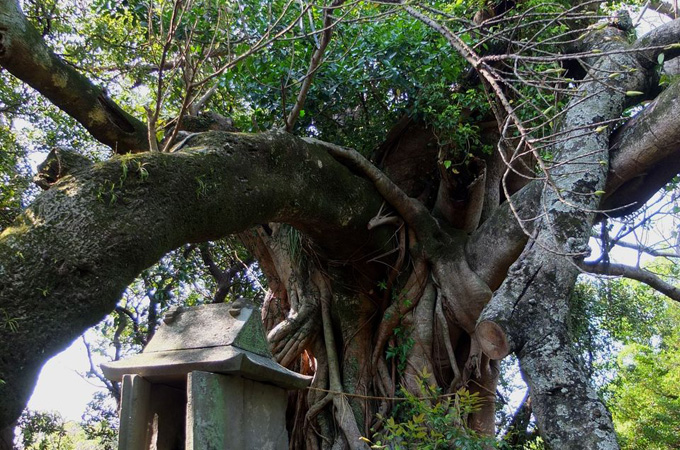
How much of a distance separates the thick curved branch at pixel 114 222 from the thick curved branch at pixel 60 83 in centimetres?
105

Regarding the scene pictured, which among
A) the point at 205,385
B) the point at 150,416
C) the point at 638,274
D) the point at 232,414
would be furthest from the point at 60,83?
the point at 638,274

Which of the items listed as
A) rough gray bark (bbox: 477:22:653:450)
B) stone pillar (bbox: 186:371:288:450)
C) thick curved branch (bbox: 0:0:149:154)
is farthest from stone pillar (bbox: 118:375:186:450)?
thick curved branch (bbox: 0:0:149:154)

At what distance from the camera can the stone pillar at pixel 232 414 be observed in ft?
8.98

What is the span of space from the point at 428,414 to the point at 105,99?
Result: 10.5 feet

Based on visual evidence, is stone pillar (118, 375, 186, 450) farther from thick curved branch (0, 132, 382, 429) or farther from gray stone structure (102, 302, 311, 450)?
thick curved branch (0, 132, 382, 429)

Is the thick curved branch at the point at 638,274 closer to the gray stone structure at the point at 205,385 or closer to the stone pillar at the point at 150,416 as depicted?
the gray stone structure at the point at 205,385

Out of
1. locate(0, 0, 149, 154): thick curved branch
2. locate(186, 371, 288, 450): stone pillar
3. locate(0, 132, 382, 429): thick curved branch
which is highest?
locate(0, 0, 149, 154): thick curved branch

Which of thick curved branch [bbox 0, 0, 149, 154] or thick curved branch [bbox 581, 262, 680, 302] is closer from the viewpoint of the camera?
thick curved branch [bbox 0, 0, 149, 154]

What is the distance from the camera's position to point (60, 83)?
14.1ft

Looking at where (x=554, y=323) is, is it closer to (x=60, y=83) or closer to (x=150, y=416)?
(x=150, y=416)

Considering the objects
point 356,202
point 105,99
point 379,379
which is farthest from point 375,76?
point 379,379

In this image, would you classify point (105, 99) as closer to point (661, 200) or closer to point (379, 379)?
point (379, 379)

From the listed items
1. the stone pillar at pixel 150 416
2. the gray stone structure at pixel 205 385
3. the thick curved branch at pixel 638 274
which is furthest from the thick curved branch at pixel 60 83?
the thick curved branch at pixel 638 274

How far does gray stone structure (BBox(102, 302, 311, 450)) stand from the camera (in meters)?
2.80
